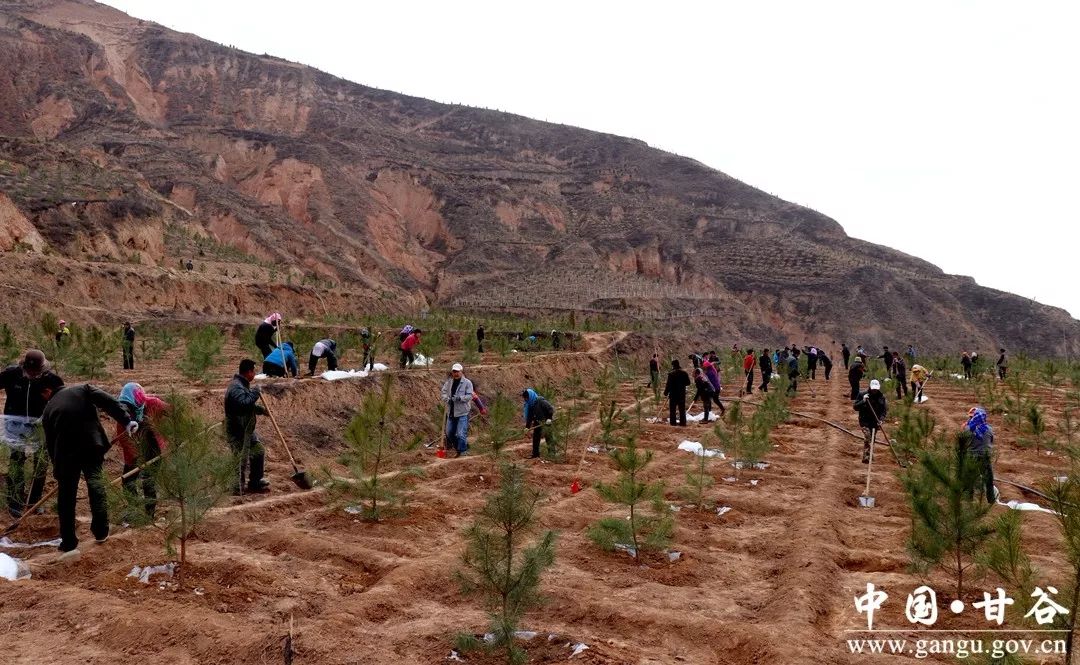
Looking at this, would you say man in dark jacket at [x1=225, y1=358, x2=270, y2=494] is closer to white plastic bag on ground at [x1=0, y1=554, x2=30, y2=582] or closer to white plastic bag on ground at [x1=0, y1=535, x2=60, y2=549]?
white plastic bag on ground at [x1=0, y1=535, x2=60, y2=549]

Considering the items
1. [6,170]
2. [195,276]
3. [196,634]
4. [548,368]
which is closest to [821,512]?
[196,634]

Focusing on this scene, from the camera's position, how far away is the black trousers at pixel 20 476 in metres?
6.40

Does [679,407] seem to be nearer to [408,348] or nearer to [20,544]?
[408,348]

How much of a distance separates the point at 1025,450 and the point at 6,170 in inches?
1635

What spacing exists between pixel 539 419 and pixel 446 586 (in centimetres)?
586

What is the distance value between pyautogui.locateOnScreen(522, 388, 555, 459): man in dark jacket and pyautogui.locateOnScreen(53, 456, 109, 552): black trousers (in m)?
6.05

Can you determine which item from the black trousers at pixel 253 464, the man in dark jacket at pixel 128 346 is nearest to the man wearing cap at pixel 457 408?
the black trousers at pixel 253 464

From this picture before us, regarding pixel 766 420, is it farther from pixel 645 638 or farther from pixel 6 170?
pixel 6 170

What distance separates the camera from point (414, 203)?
233ft

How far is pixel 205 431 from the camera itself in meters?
5.46

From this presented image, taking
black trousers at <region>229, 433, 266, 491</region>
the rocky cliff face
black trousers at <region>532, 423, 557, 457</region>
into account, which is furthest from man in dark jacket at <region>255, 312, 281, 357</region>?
the rocky cliff face

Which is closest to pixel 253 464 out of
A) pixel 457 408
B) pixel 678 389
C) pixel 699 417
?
pixel 457 408

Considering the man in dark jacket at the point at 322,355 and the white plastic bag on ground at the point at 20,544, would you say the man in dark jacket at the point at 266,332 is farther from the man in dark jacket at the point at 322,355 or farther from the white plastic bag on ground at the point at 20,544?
the white plastic bag on ground at the point at 20,544

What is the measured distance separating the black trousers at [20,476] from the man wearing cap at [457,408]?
5216 millimetres
